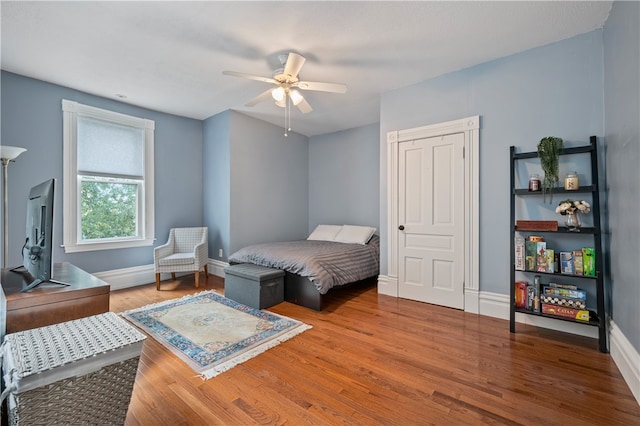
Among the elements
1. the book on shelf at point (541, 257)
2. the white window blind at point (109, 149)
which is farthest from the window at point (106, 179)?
the book on shelf at point (541, 257)

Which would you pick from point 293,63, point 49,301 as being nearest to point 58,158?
point 49,301

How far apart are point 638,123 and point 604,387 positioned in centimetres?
164

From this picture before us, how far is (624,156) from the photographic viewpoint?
193 cm

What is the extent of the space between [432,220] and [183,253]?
3592 mm

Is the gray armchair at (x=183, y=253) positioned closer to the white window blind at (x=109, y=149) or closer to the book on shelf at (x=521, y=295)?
the white window blind at (x=109, y=149)

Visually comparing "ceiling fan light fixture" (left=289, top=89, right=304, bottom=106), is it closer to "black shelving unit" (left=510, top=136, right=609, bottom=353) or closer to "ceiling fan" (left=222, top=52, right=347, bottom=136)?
"ceiling fan" (left=222, top=52, right=347, bottom=136)

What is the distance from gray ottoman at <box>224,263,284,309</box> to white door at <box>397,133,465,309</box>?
1519 millimetres

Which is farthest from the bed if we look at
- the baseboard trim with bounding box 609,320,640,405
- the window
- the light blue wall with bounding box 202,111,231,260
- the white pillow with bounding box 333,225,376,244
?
the baseboard trim with bounding box 609,320,640,405

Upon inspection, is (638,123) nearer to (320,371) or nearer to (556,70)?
(556,70)

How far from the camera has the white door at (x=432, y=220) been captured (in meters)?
3.14

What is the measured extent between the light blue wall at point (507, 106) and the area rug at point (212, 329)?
2182 millimetres

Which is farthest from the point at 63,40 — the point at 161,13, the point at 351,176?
the point at 351,176

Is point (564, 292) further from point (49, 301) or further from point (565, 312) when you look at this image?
point (49, 301)

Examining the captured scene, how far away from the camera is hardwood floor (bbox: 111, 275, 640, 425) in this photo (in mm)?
1522
